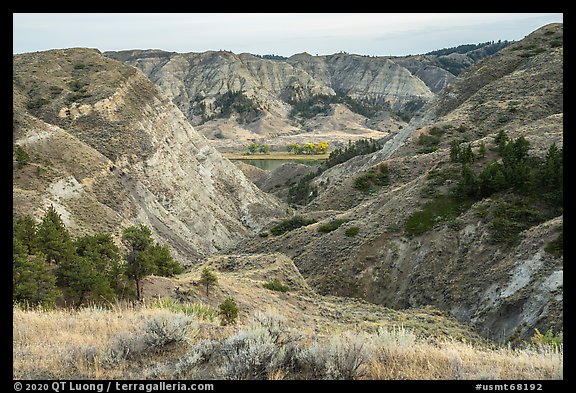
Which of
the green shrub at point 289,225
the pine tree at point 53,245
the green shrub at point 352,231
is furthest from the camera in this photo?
the green shrub at point 289,225

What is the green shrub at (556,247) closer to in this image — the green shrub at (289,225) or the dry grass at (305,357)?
the dry grass at (305,357)

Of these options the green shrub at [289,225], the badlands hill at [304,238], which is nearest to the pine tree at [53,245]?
the badlands hill at [304,238]

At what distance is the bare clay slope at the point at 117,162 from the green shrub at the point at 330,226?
14.3 metres

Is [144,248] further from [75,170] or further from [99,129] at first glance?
[99,129]

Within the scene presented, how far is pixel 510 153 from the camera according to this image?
28375 millimetres

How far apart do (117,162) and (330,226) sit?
2468 cm

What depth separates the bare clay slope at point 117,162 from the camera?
3725 cm

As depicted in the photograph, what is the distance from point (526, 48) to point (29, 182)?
6789 cm

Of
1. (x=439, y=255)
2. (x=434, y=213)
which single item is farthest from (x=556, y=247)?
(x=434, y=213)

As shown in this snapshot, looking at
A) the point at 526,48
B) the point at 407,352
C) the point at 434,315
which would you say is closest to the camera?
the point at 407,352

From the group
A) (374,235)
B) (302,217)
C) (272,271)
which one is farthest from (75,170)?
(374,235)

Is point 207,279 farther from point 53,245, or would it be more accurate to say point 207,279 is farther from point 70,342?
point 70,342

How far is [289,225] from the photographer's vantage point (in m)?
42.5

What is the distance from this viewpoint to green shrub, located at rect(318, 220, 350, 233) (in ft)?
111
